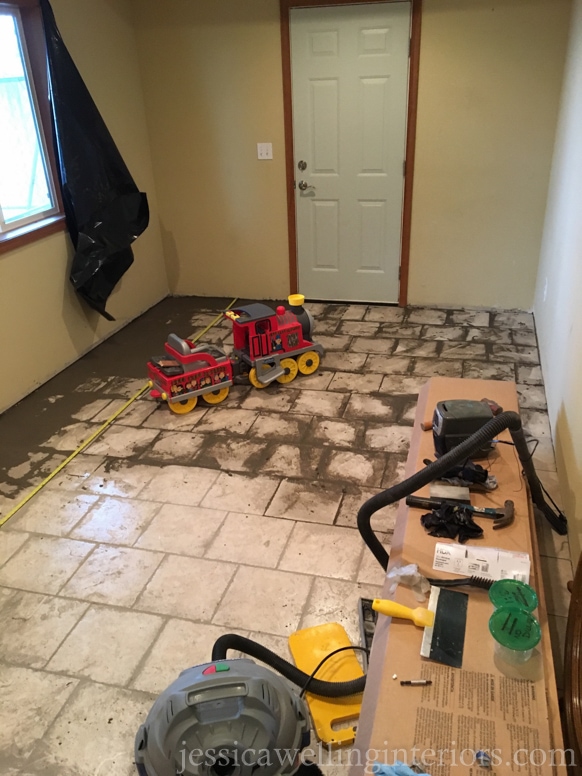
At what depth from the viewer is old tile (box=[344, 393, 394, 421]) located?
3545mm

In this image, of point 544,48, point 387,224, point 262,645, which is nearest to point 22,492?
point 262,645

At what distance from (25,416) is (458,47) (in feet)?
12.7

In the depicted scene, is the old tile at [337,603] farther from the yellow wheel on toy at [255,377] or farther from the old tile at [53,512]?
the yellow wheel on toy at [255,377]

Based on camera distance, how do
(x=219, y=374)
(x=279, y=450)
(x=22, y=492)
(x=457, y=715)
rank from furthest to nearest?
(x=219, y=374)
(x=279, y=450)
(x=22, y=492)
(x=457, y=715)

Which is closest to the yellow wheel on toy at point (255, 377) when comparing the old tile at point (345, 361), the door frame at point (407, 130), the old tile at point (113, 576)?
the old tile at point (345, 361)

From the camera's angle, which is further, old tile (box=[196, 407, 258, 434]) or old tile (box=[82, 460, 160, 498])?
old tile (box=[196, 407, 258, 434])

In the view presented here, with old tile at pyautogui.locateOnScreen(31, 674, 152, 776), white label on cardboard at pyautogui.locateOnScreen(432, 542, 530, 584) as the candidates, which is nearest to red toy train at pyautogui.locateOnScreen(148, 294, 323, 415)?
old tile at pyautogui.locateOnScreen(31, 674, 152, 776)

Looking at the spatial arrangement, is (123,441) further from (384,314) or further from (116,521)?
(384,314)

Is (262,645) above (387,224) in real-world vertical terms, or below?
Answer: below

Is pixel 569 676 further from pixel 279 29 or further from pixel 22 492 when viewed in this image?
pixel 279 29

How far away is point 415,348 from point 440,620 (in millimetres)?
2993

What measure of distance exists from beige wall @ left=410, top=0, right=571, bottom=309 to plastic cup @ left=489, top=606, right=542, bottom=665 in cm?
386

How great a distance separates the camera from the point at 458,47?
14.3 feet

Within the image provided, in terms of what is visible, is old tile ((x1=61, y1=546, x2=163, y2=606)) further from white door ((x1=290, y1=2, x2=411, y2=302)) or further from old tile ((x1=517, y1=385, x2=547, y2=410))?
white door ((x1=290, y1=2, x2=411, y2=302))
